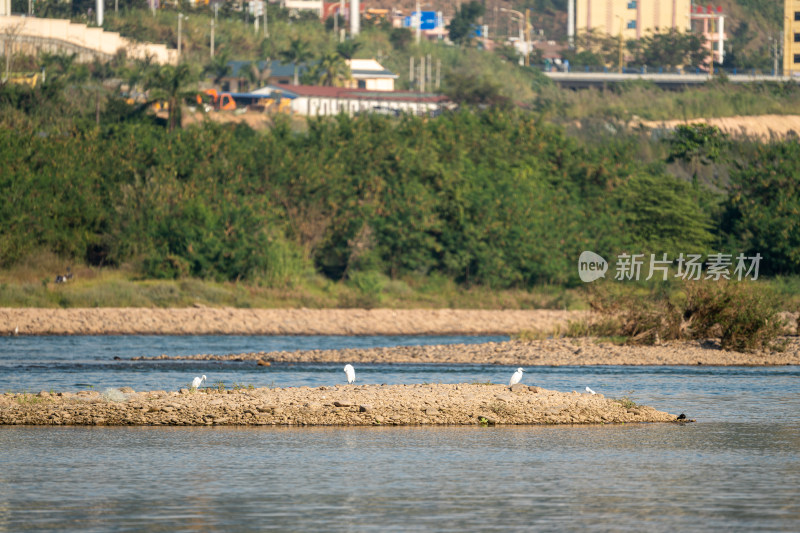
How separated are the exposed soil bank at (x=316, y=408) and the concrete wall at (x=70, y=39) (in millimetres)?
90748

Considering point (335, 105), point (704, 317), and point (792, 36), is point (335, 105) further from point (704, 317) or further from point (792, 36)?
point (704, 317)

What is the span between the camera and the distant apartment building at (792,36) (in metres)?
164

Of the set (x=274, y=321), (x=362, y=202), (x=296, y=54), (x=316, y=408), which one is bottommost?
(x=274, y=321)

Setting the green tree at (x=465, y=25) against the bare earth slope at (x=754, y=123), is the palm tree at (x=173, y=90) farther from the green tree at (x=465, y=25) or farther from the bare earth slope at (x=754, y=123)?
the green tree at (x=465, y=25)

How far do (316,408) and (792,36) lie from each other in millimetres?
154468

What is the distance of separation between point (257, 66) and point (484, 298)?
255 feet

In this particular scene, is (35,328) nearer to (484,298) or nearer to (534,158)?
(484,298)

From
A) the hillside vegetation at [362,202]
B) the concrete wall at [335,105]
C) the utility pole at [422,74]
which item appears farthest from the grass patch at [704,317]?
the utility pole at [422,74]

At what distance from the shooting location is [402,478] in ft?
60.5

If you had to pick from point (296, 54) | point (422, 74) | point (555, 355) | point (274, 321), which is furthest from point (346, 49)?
point (555, 355)

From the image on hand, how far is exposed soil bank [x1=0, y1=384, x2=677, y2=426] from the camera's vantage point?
80.1ft

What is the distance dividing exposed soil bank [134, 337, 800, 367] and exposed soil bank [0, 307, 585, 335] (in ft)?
30.2

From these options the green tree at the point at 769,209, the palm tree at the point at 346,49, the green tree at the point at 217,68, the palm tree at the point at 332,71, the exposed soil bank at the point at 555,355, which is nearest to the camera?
the exposed soil bank at the point at 555,355

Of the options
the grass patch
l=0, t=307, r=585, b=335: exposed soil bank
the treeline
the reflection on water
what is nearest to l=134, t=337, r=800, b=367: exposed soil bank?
the grass patch
